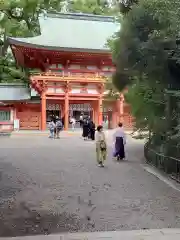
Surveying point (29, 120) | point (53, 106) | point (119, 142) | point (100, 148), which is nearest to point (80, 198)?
point (100, 148)

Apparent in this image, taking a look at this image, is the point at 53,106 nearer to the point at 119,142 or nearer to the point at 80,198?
the point at 119,142

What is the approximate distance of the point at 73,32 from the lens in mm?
36250

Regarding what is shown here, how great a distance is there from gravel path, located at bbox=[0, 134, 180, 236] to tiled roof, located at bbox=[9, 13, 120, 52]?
19.3m

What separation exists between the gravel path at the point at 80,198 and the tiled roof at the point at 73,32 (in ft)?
63.2

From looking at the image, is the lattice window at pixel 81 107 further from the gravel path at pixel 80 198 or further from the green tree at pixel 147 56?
the green tree at pixel 147 56

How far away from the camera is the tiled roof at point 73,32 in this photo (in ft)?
105

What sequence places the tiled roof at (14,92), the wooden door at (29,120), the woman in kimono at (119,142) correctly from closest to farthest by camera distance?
the woman in kimono at (119,142) < the wooden door at (29,120) < the tiled roof at (14,92)

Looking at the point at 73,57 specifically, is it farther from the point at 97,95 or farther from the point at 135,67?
the point at 135,67

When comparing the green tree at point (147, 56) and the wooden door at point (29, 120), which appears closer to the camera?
the green tree at point (147, 56)

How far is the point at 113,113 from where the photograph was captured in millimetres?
34312

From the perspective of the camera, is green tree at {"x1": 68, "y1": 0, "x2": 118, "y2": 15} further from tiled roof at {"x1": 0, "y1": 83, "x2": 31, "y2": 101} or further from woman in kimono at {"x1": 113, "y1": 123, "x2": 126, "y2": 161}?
woman in kimono at {"x1": 113, "y1": 123, "x2": 126, "y2": 161}

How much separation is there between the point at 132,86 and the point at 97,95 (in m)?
19.3

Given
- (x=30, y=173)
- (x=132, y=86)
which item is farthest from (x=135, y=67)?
(x=30, y=173)

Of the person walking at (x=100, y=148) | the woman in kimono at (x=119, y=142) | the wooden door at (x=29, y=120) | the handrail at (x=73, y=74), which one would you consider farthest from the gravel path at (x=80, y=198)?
the wooden door at (x=29, y=120)
